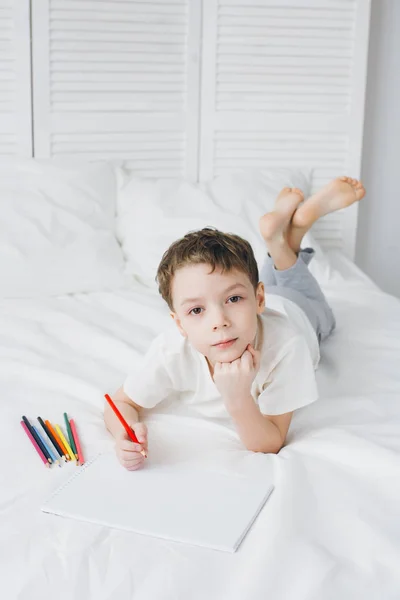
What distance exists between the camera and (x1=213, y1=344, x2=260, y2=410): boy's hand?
119 cm

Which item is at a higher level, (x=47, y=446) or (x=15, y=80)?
(x=15, y=80)

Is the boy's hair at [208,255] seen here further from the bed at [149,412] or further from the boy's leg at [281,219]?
the boy's leg at [281,219]

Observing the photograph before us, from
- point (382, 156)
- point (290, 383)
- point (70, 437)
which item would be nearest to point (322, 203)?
point (290, 383)

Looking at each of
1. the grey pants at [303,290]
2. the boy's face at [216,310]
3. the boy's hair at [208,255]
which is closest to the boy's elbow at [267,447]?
the boy's face at [216,310]

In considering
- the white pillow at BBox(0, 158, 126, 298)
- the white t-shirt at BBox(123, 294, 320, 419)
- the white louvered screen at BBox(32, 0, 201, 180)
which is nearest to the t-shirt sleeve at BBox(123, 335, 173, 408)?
the white t-shirt at BBox(123, 294, 320, 419)

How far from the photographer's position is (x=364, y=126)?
2836 millimetres

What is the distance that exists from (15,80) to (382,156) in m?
1.41

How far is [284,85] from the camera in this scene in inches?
103

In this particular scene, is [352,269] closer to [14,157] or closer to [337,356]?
[337,356]

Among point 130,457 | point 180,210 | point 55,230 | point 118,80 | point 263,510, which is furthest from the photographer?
point 118,80

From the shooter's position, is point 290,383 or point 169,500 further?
point 290,383

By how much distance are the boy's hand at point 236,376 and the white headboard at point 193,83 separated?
5.01 feet

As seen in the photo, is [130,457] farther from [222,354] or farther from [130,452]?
[222,354]

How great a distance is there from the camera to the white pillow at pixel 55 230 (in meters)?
2.15
